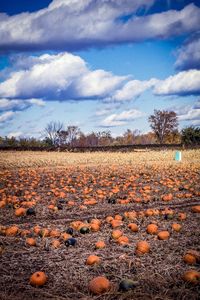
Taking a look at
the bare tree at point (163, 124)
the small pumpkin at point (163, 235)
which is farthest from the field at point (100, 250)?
the bare tree at point (163, 124)

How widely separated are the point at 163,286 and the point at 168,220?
2871 millimetres

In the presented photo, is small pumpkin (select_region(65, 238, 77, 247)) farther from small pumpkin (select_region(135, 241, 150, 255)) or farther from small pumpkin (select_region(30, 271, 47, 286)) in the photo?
small pumpkin (select_region(30, 271, 47, 286))

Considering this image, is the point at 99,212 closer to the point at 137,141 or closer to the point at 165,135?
the point at 165,135

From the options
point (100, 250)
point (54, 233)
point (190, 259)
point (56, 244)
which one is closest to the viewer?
point (190, 259)

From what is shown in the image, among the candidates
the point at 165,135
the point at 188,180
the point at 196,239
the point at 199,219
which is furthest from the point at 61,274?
the point at 165,135

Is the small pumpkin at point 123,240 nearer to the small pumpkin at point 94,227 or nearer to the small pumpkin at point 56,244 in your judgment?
the small pumpkin at point 94,227

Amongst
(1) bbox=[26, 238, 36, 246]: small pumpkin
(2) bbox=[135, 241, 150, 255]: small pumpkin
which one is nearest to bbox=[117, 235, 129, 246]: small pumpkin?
(2) bbox=[135, 241, 150, 255]: small pumpkin

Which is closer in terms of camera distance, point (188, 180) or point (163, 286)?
point (163, 286)

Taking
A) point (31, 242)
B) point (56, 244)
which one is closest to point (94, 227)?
point (56, 244)

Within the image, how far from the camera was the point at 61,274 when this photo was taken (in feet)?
13.1

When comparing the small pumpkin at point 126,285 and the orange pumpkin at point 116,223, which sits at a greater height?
the orange pumpkin at point 116,223

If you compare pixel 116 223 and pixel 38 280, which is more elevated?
pixel 116 223

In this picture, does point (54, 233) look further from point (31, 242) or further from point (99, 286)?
point (99, 286)

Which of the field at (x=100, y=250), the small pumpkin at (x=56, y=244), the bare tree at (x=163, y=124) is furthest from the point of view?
the bare tree at (x=163, y=124)
